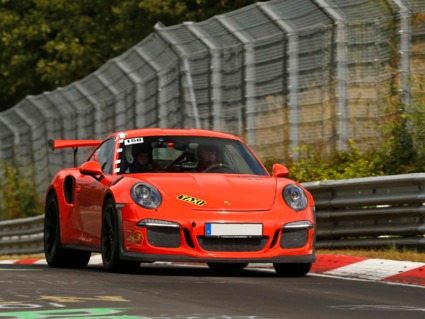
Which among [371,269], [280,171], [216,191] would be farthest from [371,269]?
[216,191]

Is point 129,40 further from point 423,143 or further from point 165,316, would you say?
point 165,316

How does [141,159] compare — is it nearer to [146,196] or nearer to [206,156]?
[206,156]

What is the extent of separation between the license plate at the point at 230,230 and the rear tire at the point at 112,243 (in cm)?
79

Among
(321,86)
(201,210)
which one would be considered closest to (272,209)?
(201,210)

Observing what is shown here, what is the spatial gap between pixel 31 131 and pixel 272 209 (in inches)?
728

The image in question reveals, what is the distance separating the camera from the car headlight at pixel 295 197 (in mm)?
12797

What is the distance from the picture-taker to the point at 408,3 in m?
18.0

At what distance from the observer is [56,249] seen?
1478cm

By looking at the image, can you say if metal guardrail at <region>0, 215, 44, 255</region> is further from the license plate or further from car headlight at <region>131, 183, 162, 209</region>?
the license plate

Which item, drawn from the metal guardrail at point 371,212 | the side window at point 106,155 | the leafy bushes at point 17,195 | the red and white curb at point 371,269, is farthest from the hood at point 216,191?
the leafy bushes at point 17,195

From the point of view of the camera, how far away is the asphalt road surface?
9.02 m

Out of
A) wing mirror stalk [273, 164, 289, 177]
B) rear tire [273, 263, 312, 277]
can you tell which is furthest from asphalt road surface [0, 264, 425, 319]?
wing mirror stalk [273, 164, 289, 177]

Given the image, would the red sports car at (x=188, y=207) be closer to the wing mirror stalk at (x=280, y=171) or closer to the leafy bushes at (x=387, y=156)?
the wing mirror stalk at (x=280, y=171)

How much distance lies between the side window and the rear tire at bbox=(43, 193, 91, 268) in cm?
69
